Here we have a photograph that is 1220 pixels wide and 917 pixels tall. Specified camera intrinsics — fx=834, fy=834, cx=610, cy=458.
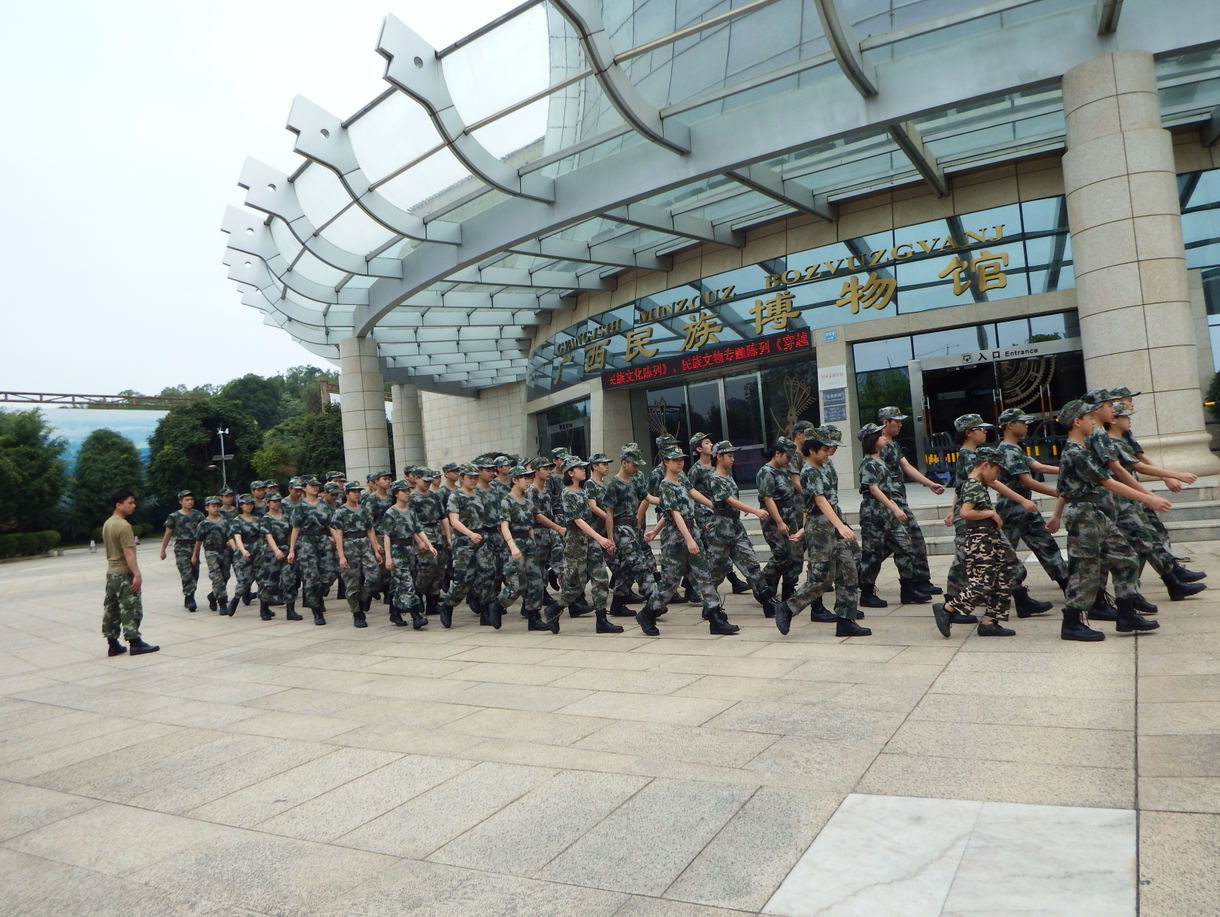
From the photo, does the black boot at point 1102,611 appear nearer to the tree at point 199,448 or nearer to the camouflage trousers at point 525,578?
the camouflage trousers at point 525,578

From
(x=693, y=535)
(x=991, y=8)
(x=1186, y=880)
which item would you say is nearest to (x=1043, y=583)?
(x=693, y=535)

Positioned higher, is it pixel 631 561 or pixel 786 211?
pixel 786 211

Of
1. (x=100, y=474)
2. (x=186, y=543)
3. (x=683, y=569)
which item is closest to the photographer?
(x=683, y=569)

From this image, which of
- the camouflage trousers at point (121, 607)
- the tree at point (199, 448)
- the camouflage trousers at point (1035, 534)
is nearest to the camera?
the camouflage trousers at point (1035, 534)

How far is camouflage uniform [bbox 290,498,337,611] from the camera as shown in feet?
35.8

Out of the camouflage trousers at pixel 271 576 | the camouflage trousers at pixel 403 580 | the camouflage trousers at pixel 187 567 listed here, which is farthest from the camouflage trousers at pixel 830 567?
the camouflage trousers at pixel 187 567

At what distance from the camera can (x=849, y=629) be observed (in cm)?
672

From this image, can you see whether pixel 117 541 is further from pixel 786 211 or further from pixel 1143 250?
pixel 786 211

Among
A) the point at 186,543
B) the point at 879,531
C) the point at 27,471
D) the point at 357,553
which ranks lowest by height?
the point at 879,531

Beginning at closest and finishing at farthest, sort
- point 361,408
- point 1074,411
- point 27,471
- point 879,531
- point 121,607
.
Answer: point 1074,411
point 879,531
point 121,607
point 361,408
point 27,471

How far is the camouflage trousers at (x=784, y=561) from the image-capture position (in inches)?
317

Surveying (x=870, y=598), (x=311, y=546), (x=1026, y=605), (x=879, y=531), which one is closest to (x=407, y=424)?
(x=311, y=546)

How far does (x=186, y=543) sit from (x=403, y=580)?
19.3 ft

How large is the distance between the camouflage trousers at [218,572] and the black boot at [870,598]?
9.23 meters
